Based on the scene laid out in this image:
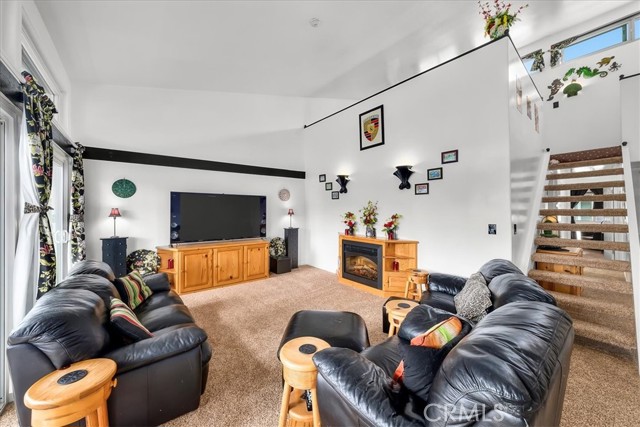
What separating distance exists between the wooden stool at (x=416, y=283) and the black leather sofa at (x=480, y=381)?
6.36ft

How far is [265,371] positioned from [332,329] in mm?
735

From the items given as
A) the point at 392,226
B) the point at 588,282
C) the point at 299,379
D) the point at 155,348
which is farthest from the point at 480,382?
the point at 392,226

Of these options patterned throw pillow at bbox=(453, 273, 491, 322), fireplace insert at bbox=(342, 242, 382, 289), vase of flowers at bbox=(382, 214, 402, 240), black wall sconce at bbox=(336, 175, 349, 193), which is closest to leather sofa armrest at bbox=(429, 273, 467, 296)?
patterned throw pillow at bbox=(453, 273, 491, 322)

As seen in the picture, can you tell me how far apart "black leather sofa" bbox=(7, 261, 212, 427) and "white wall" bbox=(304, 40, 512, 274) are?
3501 mm

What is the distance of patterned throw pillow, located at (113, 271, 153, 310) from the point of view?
2.57 metres

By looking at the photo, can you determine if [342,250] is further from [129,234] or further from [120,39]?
[120,39]

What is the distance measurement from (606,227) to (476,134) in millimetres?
2013

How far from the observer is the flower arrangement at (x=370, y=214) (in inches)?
191

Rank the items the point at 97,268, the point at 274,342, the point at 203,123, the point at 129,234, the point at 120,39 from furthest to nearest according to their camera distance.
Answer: the point at 203,123, the point at 129,234, the point at 120,39, the point at 274,342, the point at 97,268

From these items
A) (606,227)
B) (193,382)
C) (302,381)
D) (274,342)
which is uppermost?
(606,227)

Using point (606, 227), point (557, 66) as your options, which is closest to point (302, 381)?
point (606, 227)

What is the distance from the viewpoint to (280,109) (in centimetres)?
597

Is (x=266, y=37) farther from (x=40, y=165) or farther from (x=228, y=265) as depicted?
(x=228, y=265)

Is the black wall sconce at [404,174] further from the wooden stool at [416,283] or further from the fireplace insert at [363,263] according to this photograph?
the wooden stool at [416,283]
